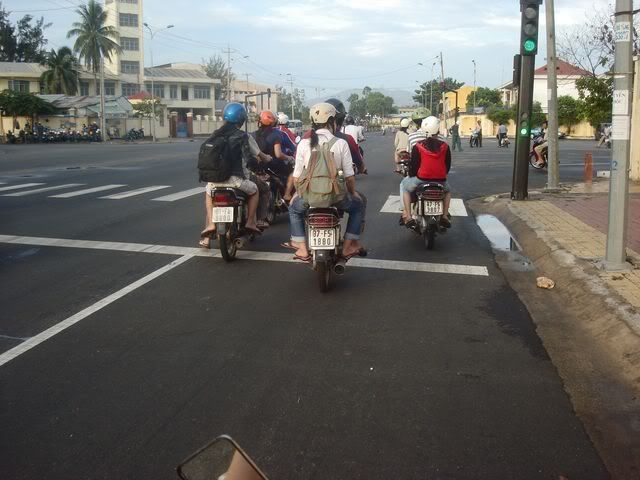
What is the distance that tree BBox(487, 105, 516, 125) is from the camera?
67.0 metres

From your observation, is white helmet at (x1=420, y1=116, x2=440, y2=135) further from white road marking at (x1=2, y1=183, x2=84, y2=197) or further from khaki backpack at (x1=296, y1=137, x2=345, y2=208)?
white road marking at (x1=2, y1=183, x2=84, y2=197)

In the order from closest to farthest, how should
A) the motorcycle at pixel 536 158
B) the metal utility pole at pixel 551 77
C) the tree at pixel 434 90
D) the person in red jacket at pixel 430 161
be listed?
the person in red jacket at pixel 430 161
the metal utility pole at pixel 551 77
the motorcycle at pixel 536 158
the tree at pixel 434 90

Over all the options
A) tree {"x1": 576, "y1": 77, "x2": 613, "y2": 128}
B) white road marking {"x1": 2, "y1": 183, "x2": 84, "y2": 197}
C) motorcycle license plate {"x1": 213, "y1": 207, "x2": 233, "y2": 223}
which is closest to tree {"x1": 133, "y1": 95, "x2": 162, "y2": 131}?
white road marking {"x1": 2, "y1": 183, "x2": 84, "y2": 197}

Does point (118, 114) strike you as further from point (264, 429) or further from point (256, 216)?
point (264, 429)

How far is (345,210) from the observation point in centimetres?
750

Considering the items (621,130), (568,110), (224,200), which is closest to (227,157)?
(224,200)

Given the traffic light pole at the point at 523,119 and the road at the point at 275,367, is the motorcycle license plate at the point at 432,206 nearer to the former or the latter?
the road at the point at 275,367

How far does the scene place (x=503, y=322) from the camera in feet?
20.4

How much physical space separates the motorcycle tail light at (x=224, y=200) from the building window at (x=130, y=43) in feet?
290

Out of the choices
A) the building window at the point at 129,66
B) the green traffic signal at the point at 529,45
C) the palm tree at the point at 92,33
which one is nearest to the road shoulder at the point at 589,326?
the green traffic signal at the point at 529,45

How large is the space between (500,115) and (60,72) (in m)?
44.3

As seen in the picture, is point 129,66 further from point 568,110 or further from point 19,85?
point 568,110

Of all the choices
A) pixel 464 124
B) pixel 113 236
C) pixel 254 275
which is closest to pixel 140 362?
pixel 254 275

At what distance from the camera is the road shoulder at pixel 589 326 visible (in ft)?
13.5
